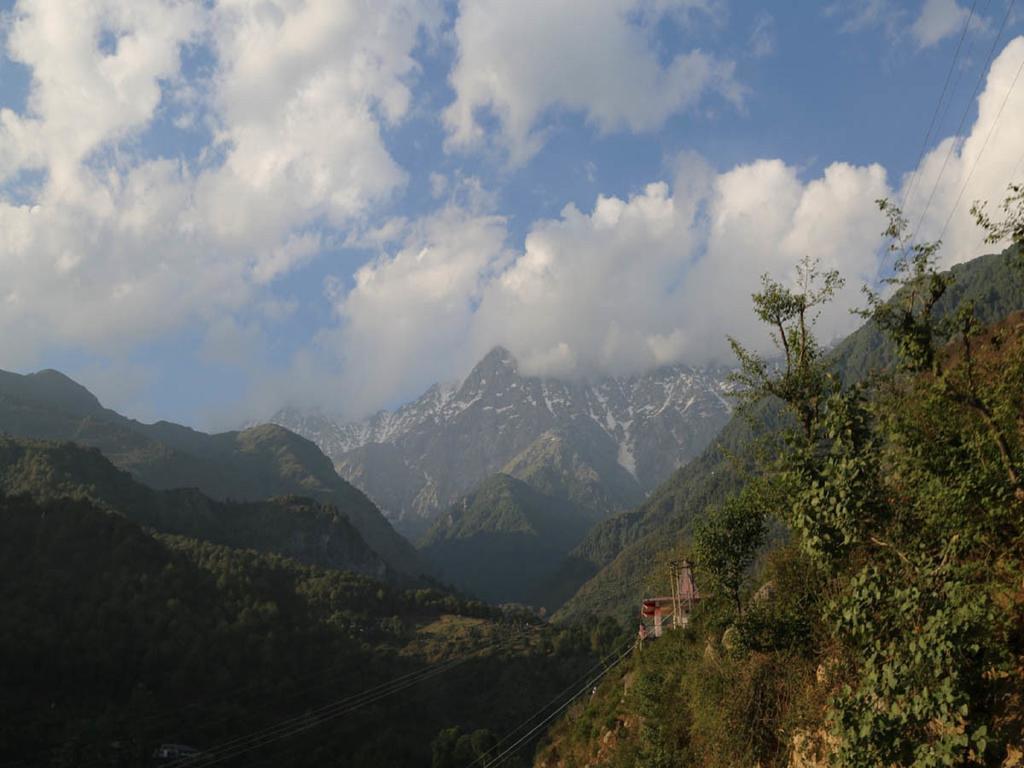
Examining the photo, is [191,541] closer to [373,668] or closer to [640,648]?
[373,668]

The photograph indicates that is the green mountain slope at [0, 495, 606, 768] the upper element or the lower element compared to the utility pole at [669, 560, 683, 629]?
lower

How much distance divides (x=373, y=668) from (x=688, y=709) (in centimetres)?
12769

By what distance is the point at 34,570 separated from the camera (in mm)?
125438

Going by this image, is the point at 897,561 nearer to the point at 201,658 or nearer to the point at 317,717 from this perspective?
the point at 317,717

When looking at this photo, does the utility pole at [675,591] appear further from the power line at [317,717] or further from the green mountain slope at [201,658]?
the green mountain slope at [201,658]

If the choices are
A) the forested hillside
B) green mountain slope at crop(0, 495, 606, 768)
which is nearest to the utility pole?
the forested hillside

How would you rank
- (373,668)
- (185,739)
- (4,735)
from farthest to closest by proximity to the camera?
(373,668) → (185,739) → (4,735)

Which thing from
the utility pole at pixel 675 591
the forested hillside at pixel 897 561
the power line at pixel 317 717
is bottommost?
the power line at pixel 317 717

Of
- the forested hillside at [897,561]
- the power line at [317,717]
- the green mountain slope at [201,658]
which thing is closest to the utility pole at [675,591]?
the forested hillside at [897,561]

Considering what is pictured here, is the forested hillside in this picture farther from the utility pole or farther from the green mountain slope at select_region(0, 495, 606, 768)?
the green mountain slope at select_region(0, 495, 606, 768)

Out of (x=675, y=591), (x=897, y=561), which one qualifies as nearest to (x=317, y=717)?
(x=675, y=591)

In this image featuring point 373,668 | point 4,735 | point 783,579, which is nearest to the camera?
point 783,579

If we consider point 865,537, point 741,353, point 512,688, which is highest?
point 741,353

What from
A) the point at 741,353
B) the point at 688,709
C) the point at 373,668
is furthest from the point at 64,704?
the point at 741,353
